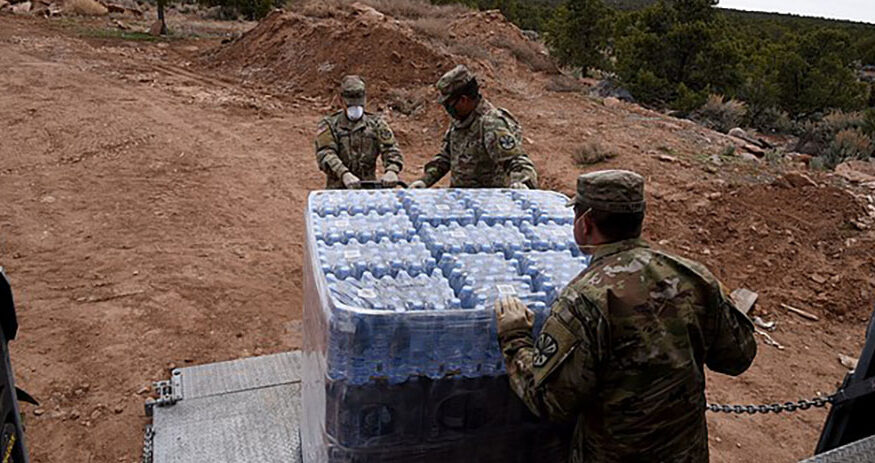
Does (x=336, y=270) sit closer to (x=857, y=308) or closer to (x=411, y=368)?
(x=411, y=368)

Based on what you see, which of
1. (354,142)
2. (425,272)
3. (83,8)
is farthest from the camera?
(83,8)

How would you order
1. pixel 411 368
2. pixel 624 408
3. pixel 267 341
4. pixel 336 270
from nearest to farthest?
1. pixel 624 408
2. pixel 411 368
3. pixel 336 270
4. pixel 267 341

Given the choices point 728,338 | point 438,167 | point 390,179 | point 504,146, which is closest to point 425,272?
point 728,338

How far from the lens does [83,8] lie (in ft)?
85.7

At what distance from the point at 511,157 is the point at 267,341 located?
257 cm

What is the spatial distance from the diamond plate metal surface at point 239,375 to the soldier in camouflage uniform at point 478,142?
5.36 feet

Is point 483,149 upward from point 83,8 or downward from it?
upward

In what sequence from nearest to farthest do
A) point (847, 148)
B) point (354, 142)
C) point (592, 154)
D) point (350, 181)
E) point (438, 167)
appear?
point (350, 181) < point (438, 167) < point (354, 142) < point (592, 154) < point (847, 148)

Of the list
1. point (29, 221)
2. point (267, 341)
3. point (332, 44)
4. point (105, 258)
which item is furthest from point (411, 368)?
point (332, 44)

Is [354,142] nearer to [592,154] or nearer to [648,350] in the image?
[648,350]

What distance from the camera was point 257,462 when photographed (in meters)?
3.69

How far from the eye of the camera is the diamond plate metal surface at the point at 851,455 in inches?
90.4

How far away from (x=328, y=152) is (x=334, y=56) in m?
11.2

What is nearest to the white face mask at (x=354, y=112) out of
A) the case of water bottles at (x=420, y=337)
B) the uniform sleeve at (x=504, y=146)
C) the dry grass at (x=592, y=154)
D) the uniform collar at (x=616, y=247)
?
the uniform sleeve at (x=504, y=146)
